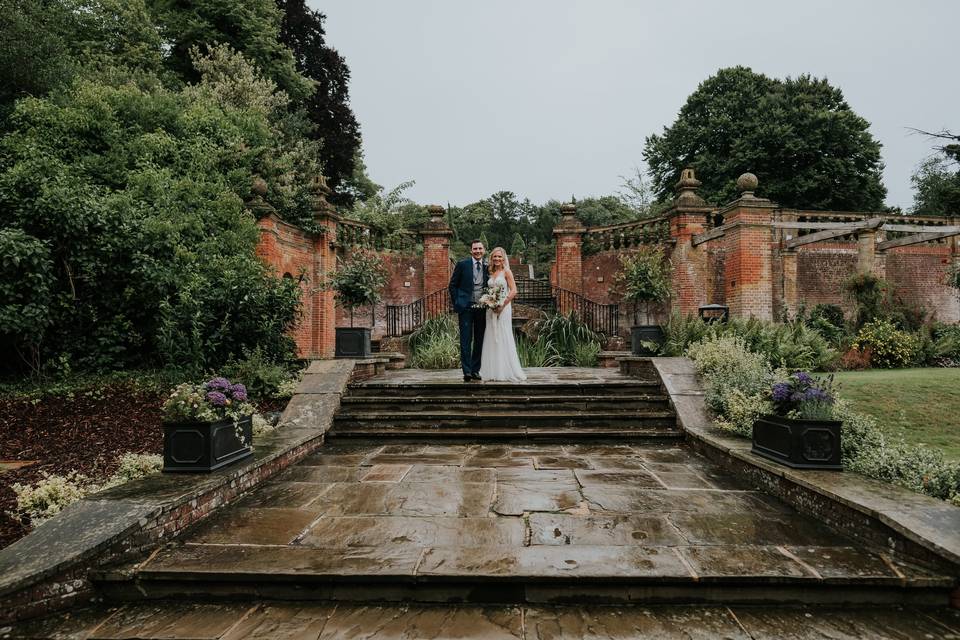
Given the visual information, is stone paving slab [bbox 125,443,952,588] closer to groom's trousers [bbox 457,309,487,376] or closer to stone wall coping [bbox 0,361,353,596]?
stone wall coping [bbox 0,361,353,596]

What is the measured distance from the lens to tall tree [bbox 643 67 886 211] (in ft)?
72.0

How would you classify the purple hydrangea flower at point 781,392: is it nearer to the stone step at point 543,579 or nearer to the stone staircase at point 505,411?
the stone step at point 543,579

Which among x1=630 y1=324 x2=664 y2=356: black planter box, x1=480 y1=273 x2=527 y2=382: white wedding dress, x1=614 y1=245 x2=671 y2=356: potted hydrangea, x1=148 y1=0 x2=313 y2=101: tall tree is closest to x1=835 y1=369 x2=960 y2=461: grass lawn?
x1=630 y1=324 x2=664 y2=356: black planter box

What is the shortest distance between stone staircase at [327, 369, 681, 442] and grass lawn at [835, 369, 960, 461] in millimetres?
2364

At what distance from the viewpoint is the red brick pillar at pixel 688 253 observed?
12805 millimetres

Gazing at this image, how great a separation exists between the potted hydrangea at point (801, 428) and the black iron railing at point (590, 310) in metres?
9.07

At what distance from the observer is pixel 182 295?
20.8 feet

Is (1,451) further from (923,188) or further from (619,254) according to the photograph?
(923,188)

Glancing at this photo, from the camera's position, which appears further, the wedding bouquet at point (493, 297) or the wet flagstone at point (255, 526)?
the wedding bouquet at point (493, 297)

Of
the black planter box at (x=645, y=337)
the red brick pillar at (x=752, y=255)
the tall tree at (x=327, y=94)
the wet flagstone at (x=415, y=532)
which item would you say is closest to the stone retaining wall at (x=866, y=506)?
the wet flagstone at (x=415, y=532)

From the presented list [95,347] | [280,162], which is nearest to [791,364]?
[95,347]

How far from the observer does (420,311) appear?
46.1 feet

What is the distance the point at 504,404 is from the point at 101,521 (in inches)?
161

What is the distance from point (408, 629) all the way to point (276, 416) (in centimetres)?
412
